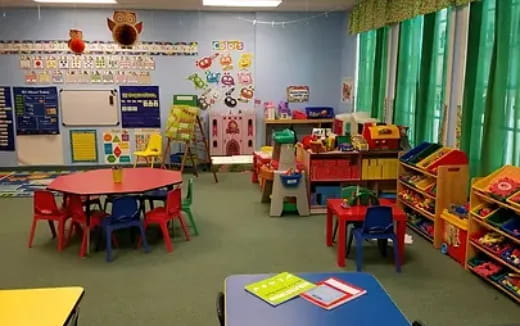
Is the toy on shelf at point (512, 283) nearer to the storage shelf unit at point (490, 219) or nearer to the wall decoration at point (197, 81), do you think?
the storage shelf unit at point (490, 219)

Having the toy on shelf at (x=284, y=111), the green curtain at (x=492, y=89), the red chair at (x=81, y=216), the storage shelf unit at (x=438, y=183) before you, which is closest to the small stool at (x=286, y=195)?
the storage shelf unit at (x=438, y=183)

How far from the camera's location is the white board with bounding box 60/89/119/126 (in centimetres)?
829

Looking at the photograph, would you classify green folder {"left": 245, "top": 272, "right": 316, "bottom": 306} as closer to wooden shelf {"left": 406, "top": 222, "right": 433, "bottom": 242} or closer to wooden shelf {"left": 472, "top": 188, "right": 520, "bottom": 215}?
wooden shelf {"left": 472, "top": 188, "right": 520, "bottom": 215}

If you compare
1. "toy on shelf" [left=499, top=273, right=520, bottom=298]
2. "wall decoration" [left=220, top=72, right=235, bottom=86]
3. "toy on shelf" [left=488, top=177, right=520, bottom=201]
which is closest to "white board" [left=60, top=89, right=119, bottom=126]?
"wall decoration" [left=220, top=72, right=235, bottom=86]

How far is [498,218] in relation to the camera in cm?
394

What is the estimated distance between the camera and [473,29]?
15.1 ft

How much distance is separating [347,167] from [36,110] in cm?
548

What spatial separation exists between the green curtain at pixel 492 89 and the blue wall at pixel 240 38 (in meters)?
3.63

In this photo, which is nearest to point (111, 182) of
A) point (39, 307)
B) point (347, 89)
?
point (39, 307)

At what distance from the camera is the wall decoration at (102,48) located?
808cm

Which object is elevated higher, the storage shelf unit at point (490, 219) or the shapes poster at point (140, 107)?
the shapes poster at point (140, 107)

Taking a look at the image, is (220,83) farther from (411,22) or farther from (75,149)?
(411,22)

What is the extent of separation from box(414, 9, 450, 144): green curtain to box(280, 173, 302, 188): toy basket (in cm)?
151

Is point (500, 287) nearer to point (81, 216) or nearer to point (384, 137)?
point (384, 137)
